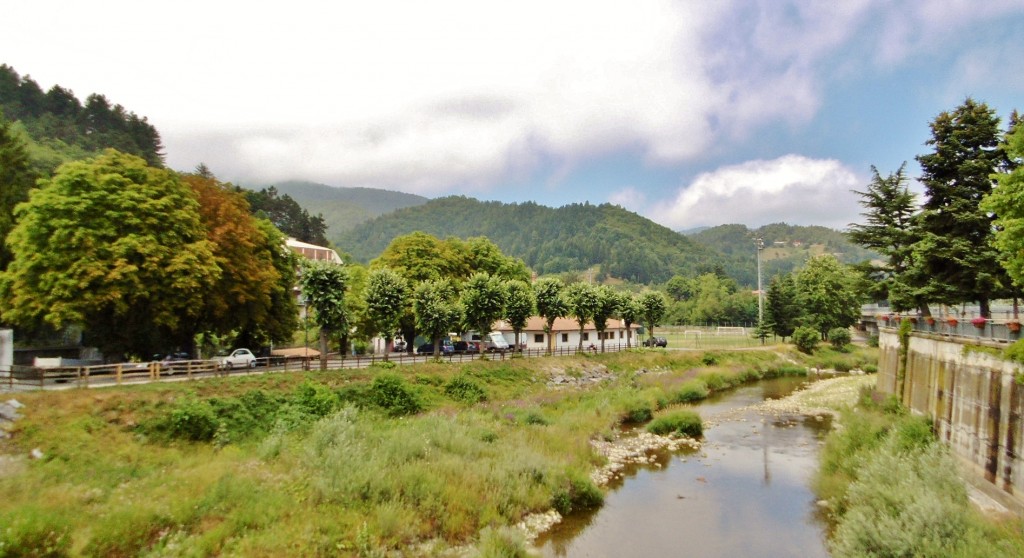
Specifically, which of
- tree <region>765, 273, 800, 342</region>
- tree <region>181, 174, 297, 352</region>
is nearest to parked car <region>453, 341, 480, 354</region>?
tree <region>181, 174, 297, 352</region>

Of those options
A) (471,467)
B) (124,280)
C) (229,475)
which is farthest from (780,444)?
(124,280)

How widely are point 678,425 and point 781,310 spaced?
172 feet

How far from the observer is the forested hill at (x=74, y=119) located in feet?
277

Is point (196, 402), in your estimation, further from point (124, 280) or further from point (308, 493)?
point (308, 493)

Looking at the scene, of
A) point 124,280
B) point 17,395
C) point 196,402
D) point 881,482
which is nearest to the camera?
point 881,482

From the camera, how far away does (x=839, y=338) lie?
227 feet

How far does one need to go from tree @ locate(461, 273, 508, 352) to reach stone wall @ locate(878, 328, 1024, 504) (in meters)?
28.6

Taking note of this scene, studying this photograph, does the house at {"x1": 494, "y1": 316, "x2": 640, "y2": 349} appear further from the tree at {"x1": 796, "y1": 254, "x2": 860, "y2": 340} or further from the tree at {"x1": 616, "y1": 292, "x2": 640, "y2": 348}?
the tree at {"x1": 796, "y1": 254, "x2": 860, "y2": 340}

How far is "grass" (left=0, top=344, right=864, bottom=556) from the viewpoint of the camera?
46.6 ft

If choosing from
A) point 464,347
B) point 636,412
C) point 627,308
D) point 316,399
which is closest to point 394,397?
point 316,399

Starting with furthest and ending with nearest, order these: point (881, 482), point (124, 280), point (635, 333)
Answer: point (635, 333) → point (124, 280) → point (881, 482)

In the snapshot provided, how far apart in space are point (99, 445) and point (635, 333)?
250 ft

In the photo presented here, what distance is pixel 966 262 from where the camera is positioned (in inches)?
973

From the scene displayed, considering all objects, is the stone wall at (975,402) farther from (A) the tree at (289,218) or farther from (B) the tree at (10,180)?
(A) the tree at (289,218)
